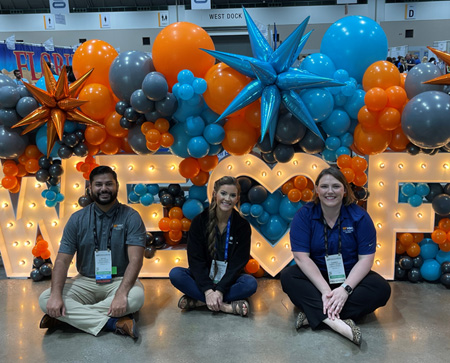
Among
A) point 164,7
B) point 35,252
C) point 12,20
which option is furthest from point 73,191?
point 12,20

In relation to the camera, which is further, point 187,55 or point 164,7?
point 164,7

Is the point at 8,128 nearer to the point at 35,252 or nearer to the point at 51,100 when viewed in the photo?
the point at 51,100

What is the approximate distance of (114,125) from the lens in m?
3.06

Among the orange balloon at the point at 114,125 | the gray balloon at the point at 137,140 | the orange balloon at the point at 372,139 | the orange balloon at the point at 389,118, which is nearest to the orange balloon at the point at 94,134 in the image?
the orange balloon at the point at 114,125

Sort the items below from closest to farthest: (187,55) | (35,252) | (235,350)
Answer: (235,350)
(187,55)
(35,252)

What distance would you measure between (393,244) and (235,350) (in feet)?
5.34

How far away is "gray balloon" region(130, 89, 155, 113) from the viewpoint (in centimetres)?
275

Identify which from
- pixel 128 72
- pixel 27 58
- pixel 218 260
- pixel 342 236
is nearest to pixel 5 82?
pixel 128 72

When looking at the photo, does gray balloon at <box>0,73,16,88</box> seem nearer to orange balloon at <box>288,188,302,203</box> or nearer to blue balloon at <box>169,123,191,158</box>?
blue balloon at <box>169,123,191,158</box>

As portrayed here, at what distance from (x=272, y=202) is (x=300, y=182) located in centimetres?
30

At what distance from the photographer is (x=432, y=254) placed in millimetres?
3273

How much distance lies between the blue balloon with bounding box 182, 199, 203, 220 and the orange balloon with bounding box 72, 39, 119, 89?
44.7 inches

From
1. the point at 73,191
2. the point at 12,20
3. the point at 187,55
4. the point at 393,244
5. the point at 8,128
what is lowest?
the point at 393,244

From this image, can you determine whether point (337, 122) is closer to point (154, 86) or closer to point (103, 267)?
point (154, 86)
